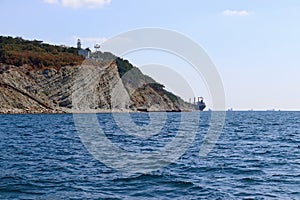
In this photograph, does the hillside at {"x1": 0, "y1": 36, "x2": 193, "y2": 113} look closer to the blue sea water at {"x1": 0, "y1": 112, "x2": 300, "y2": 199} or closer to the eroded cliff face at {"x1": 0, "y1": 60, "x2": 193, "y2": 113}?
the eroded cliff face at {"x1": 0, "y1": 60, "x2": 193, "y2": 113}

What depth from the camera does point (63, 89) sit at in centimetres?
14388

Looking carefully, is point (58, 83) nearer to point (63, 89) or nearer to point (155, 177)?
point (63, 89)

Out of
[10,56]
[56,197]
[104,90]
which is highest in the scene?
[10,56]

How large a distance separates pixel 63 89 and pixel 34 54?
2344 cm

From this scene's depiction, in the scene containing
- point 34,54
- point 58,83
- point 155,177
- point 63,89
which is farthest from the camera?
point 34,54

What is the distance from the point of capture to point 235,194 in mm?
18641

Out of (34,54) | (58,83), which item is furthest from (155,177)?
(34,54)

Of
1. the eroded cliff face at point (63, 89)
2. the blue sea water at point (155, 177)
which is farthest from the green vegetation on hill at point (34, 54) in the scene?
the blue sea water at point (155, 177)

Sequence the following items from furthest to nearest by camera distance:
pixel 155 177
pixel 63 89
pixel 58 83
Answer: pixel 58 83
pixel 63 89
pixel 155 177

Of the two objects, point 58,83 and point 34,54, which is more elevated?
point 34,54

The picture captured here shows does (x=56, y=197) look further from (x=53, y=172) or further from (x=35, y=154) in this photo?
(x=35, y=154)

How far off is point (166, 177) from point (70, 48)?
174 m

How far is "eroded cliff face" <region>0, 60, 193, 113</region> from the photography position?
435 feet

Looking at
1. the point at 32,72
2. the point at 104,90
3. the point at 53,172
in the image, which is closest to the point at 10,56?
the point at 32,72
